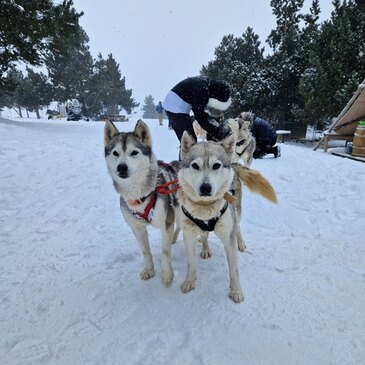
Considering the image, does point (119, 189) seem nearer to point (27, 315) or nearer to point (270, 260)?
point (27, 315)

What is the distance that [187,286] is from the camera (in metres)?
2.58

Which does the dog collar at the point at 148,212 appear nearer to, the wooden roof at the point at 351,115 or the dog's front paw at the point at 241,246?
the dog's front paw at the point at 241,246

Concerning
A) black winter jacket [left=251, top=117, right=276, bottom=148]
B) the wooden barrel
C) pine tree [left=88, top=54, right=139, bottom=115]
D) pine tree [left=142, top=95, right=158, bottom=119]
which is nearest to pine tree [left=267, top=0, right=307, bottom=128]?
the wooden barrel

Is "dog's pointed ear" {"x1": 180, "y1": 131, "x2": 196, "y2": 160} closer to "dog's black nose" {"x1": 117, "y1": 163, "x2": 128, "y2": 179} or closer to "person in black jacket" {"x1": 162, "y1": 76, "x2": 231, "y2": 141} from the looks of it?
"dog's black nose" {"x1": 117, "y1": 163, "x2": 128, "y2": 179}

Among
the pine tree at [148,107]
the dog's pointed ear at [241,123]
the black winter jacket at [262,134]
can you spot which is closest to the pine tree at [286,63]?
the black winter jacket at [262,134]

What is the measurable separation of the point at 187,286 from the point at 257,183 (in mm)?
1346

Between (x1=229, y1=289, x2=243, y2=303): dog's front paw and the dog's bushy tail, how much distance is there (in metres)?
1.07

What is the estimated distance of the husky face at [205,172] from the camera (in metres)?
2.35

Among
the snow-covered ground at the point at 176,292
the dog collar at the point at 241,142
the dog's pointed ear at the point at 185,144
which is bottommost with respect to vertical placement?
the snow-covered ground at the point at 176,292

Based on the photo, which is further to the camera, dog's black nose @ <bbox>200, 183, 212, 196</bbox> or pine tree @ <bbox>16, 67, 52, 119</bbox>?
Result: pine tree @ <bbox>16, 67, 52, 119</bbox>

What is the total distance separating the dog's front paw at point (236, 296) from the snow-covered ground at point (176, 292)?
0.15 ft

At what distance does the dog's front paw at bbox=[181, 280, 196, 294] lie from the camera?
2568 millimetres

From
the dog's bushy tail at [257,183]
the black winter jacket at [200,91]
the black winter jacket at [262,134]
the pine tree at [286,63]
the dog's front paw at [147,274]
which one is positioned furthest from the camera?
the pine tree at [286,63]

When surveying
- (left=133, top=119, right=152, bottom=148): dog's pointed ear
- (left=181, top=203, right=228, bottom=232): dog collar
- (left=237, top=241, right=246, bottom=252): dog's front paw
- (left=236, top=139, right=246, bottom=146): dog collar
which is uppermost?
(left=133, top=119, right=152, bottom=148): dog's pointed ear
